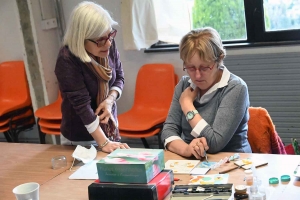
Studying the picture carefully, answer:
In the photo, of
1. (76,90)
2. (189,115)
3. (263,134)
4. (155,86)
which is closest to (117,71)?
(76,90)

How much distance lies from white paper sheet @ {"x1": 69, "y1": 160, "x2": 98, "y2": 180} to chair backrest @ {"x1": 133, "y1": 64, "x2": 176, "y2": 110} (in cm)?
163

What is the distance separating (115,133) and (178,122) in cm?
41

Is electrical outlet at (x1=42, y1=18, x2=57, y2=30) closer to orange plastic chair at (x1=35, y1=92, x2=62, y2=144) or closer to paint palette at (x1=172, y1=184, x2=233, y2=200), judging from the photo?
orange plastic chair at (x1=35, y1=92, x2=62, y2=144)

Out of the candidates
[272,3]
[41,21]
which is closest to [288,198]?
[272,3]

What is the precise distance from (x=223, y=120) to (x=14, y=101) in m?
2.74

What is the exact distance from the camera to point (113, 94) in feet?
8.19

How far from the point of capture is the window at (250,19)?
3447 millimetres

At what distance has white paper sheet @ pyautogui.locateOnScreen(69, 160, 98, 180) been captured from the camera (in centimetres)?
201

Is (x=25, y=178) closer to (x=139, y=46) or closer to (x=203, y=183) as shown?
(x=203, y=183)

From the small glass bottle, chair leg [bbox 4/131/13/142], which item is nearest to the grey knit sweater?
the small glass bottle

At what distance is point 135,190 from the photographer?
5.38 ft

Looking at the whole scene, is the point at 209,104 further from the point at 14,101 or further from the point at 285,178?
the point at 14,101

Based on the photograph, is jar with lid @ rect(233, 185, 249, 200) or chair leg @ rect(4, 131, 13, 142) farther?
chair leg @ rect(4, 131, 13, 142)

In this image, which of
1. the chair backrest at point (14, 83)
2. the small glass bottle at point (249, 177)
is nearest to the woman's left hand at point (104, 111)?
the small glass bottle at point (249, 177)
